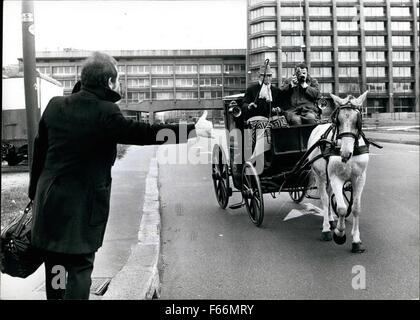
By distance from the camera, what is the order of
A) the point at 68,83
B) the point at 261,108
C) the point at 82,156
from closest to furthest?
the point at 82,156, the point at 68,83, the point at 261,108

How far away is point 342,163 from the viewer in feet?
14.8

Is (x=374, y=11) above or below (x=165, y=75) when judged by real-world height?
above

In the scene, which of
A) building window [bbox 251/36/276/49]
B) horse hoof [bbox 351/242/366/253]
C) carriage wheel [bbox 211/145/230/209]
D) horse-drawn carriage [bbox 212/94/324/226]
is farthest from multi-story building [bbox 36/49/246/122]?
carriage wheel [bbox 211/145/230/209]

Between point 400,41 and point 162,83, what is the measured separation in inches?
67.5

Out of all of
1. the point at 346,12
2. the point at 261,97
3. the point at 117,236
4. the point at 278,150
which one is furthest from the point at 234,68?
the point at 117,236

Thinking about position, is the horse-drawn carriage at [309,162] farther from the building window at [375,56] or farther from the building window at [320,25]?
the building window at [320,25]

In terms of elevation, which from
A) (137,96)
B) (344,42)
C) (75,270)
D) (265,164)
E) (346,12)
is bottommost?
(75,270)

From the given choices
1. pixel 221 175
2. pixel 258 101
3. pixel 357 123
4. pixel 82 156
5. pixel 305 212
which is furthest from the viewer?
pixel 221 175

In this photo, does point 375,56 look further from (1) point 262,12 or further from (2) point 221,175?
(2) point 221,175

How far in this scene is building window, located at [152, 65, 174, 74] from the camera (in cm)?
333

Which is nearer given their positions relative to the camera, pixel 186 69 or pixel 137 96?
pixel 137 96

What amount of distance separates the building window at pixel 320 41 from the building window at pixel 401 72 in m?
0.51

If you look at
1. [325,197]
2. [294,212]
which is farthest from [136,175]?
[325,197]

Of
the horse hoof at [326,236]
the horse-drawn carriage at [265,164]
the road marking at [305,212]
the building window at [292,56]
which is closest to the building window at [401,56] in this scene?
the building window at [292,56]
